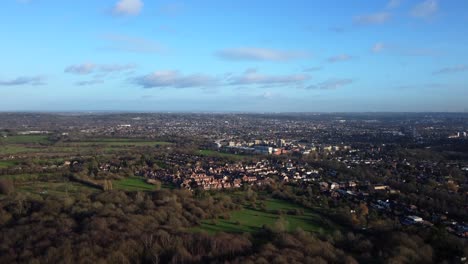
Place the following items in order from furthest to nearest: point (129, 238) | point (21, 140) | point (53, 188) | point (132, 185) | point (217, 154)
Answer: point (21, 140) → point (217, 154) → point (132, 185) → point (53, 188) → point (129, 238)

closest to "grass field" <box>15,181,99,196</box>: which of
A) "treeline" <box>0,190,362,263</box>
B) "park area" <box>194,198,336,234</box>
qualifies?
"treeline" <box>0,190,362,263</box>

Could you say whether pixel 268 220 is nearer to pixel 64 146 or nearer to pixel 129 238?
pixel 129 238

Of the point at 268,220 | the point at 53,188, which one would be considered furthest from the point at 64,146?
the point at 268,220

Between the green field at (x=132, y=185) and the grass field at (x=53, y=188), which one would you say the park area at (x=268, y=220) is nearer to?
the green field at (x=132, y=185)

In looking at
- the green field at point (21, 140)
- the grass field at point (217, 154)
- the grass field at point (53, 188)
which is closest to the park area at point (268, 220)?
the grass field at point (53, 188)

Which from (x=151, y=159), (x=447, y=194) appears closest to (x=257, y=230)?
(x=447, y=194)

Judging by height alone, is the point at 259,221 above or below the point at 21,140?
below

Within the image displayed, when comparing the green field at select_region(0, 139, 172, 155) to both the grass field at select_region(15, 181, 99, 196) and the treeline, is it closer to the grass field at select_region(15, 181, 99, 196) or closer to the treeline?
the grass field at select_region(15, 181, 99, 196)
